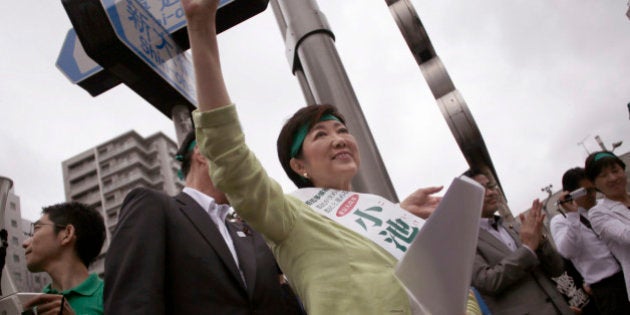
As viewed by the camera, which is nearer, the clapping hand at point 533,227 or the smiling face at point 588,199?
the clapping hand at point 533,227

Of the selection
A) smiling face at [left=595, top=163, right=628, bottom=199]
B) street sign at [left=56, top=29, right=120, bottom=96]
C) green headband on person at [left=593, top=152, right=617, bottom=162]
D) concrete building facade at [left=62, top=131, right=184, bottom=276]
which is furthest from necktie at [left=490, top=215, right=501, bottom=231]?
concrete building facade at [left=62, top=131, right=184, bottom=276]

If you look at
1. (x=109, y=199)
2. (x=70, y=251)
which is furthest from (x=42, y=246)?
(x=109, y=199)

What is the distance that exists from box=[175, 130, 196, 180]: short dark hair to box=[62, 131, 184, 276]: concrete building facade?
164 feet

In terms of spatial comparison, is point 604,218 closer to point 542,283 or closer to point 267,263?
point 542,283

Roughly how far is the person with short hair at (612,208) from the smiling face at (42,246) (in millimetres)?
3430

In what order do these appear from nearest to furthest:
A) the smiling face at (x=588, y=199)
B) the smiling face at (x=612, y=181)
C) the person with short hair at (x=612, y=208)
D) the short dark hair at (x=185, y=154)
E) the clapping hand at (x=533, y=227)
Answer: the short dark hair at (x=185, y=154) → the clapping hand at (x=533, y=227) → the person with short hair at (x=612, y=208) → the smiling face at (x=612, y=181) → the smiling face at (x=588, y=199)

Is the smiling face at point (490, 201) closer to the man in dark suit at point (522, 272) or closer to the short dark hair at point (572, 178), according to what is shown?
the man in dark suit at point (522, 272)

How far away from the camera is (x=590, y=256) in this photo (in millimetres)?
3221

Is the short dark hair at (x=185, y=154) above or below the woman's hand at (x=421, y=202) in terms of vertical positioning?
above

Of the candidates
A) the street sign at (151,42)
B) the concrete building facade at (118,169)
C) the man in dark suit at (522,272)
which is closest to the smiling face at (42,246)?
the street sign at (151,42)

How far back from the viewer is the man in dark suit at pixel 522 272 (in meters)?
2.50

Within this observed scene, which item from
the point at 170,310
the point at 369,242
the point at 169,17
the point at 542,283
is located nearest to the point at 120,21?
the point at 169,17

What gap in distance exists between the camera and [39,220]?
7.11ft

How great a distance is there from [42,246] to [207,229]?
1.13m
